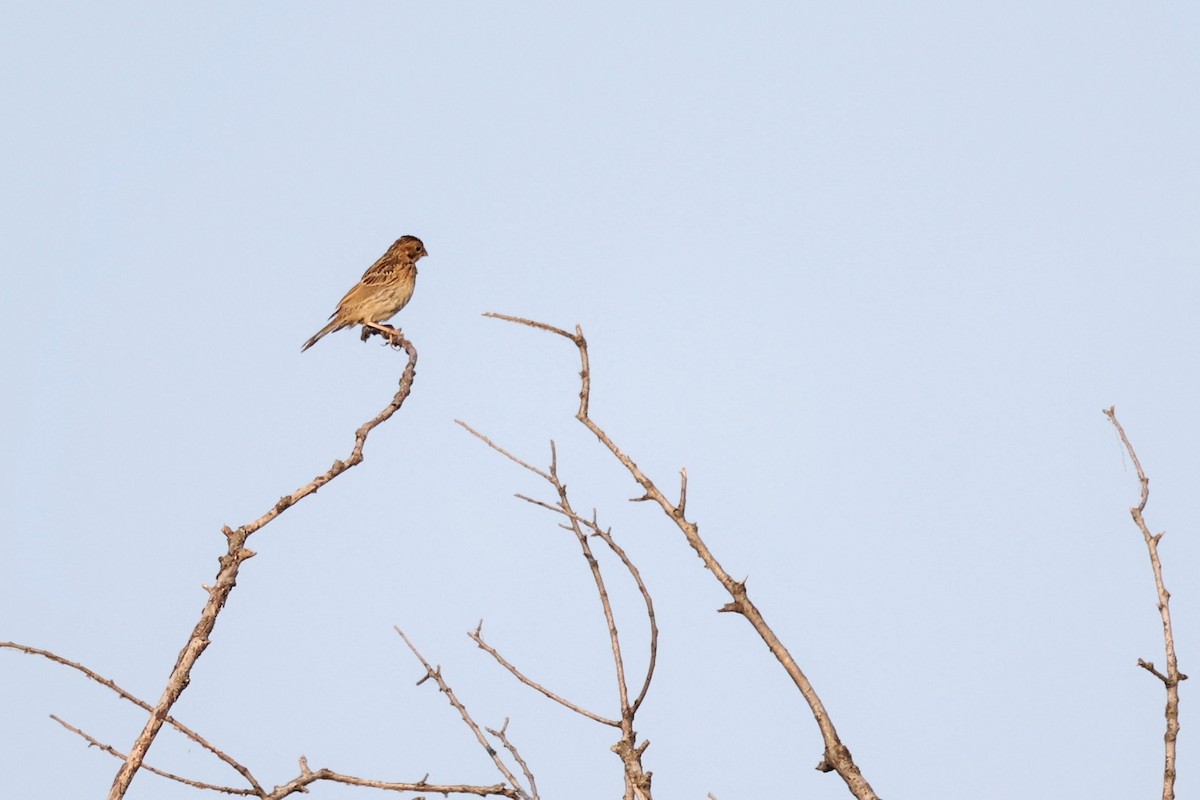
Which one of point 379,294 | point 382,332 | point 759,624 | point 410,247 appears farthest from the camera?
point 410,247

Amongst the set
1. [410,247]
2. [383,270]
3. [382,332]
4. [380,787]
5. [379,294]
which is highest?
[410,247]

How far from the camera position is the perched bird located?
52.5 feet

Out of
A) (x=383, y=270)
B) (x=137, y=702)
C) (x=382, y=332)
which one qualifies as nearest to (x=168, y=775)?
(x=137, y=702)

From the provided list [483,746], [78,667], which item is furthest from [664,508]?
[78,667]

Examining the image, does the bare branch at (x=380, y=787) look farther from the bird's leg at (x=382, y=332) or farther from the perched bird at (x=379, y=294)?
the perched bird at (x=379, y=294)

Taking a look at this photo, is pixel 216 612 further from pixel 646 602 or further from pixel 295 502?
pixel 646 602

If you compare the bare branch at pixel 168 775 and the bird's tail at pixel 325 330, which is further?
the bird's tail at pixel 325 330

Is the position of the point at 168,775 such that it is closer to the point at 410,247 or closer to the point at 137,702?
the point at 137,702

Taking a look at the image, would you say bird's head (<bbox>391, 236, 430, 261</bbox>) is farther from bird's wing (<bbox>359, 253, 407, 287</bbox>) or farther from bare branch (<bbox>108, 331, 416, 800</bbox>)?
bare branch (<bbox>108, 331, 416, 800</bbox>)

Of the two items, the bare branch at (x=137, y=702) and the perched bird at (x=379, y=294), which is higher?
the perched bird at (x=379, y=294)

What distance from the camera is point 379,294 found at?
16.2 meters

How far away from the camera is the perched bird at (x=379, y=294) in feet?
52.5

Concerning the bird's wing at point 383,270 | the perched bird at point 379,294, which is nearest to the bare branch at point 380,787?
the perched bird at point 379,294

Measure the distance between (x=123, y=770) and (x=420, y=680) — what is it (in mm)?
996
